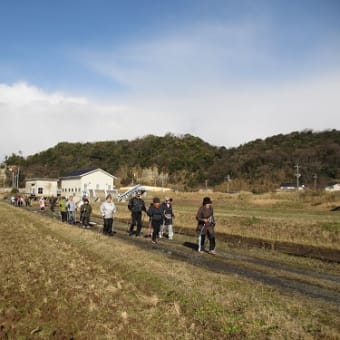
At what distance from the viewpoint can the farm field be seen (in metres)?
5.67

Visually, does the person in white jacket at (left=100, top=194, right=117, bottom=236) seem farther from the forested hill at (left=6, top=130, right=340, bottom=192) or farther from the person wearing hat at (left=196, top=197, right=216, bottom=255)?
the forested hill at (left=6, top=130, right=340, bottom=192)

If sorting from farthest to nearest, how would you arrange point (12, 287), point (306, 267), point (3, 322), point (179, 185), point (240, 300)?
point (179, 185) → point (306, 267) → point (12, 287) → point (240, 300) → point (3, 322)

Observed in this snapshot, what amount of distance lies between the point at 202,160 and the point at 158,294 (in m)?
104

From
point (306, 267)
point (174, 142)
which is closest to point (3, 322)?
point (306, 267)

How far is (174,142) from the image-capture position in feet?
416

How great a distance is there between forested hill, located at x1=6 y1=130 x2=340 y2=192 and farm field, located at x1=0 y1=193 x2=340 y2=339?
61970mm

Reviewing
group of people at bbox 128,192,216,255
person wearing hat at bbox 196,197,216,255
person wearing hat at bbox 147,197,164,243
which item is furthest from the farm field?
person wearing hat at bbox 147,197,164,243

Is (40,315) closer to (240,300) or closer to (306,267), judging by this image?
(240,300)

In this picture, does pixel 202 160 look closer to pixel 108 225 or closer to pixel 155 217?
pixel 108 225

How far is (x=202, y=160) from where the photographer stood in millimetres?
110688

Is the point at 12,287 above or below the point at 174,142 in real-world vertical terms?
below

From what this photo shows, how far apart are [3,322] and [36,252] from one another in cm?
598

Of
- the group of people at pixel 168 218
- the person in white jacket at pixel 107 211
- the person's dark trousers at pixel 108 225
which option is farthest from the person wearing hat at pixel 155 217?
the person's dark trousers at pixel 108 225

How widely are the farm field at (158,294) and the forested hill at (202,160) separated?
6197 centimetres
